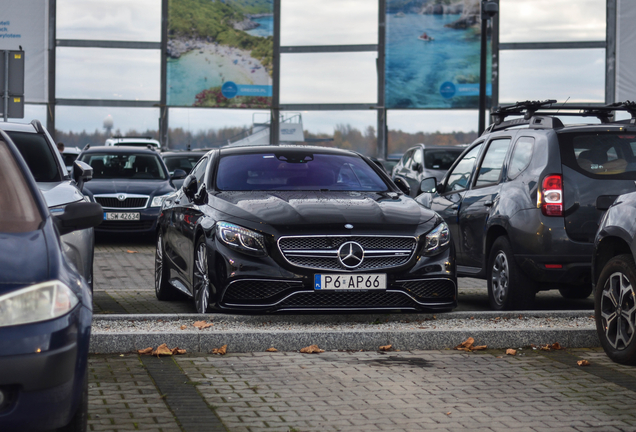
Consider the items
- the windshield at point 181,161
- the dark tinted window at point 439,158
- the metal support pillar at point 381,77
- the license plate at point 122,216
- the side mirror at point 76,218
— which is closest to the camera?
the side mirror at point 76,218

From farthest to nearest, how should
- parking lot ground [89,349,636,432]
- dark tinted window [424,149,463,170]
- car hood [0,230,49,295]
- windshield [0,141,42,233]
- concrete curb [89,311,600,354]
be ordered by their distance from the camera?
1. dark tinted window [424,149,463,170]
2. concrete curb [89,311,600,354]
3. parking lot ground [89,349,636,432]
4. windshield [0,141,42,233]
5. car hood [0,230,49,295]

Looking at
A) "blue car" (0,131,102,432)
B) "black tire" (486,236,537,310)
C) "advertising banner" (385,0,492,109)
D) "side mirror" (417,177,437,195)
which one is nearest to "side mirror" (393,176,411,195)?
"black tire" (486,236,537,310)

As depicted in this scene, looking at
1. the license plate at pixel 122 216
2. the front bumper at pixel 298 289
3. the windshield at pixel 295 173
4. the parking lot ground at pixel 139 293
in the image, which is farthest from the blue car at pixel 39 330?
the license plate at pixel 122 216

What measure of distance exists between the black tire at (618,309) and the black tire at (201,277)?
277 cm

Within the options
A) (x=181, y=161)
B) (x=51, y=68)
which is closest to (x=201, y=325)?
(x=181, y=161)

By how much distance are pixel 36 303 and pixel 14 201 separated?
789mm

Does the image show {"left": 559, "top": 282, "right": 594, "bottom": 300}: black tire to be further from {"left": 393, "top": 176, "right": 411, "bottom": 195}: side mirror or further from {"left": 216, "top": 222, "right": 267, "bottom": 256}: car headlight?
{"left": 216, "top": 222, "right": 267, "bottom": 256}: car headlight

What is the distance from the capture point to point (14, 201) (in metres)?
4.38

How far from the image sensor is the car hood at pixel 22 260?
12.4ft

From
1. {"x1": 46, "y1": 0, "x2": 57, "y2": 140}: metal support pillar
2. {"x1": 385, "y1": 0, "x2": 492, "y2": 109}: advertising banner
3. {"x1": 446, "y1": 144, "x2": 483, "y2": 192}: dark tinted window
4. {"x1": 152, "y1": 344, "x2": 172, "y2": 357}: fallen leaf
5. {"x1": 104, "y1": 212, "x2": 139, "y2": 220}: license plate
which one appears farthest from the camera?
{"x1": 46, "y1": 0, "x2": 57, "y2": 140}: metal support pillar

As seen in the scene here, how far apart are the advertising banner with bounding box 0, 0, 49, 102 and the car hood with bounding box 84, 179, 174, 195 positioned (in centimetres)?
2005

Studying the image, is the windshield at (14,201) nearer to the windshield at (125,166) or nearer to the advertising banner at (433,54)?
the windshield at (125,166)

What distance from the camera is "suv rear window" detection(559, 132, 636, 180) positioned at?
7.88 metres

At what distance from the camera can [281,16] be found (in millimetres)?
37250
